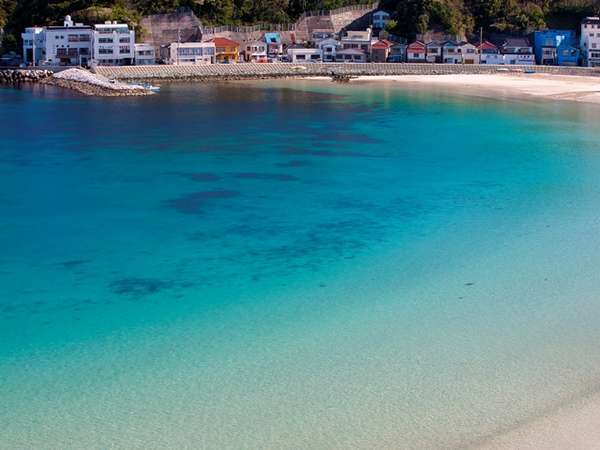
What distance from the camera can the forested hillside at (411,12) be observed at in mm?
46938

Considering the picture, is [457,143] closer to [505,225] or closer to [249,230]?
[505,225]

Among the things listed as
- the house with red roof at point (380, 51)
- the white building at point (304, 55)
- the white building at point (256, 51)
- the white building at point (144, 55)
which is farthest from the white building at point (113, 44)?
the house with red roof at point (380, 51)

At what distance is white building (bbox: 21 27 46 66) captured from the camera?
4472cm

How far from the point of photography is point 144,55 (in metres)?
45.6

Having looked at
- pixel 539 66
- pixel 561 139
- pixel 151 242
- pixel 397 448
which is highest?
pixel 539 66

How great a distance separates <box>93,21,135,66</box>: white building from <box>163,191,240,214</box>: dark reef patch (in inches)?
1246

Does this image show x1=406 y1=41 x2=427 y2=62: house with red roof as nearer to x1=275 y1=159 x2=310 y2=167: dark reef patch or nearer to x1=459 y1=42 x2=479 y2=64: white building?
x1=459 y1=42 x2=479 y2=64: white building

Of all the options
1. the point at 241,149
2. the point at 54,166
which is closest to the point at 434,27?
the point at 241,149

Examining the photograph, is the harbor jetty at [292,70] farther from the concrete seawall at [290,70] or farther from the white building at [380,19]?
the white building at [380,19]

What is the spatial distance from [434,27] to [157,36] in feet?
57.1

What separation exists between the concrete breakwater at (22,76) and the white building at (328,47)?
54.1 feet

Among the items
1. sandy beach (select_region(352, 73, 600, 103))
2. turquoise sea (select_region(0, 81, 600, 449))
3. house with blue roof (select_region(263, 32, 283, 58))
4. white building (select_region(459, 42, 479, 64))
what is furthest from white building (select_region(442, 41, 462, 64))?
turquoise sea (select_region(0, 81, 600, 449))

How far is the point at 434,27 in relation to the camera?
4741 centimetres

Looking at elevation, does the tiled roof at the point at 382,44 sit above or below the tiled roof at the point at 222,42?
below
